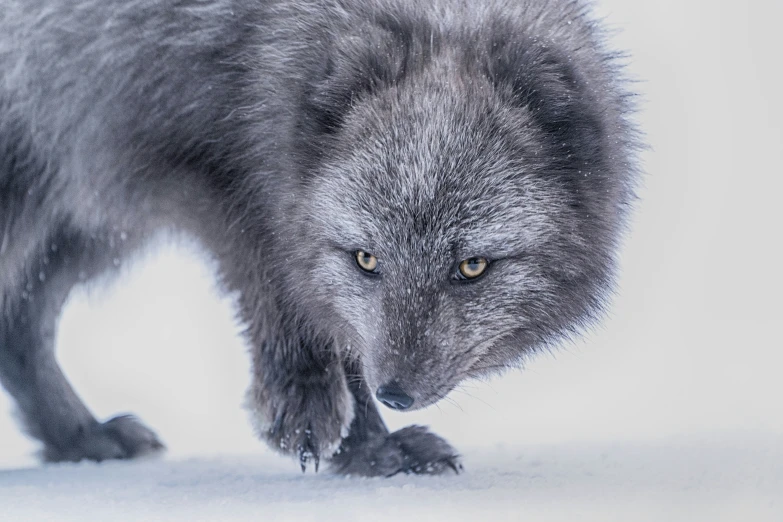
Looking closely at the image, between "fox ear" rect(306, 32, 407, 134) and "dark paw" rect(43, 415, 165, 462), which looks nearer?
"fox ear" rect(306, 32, 407, 134)

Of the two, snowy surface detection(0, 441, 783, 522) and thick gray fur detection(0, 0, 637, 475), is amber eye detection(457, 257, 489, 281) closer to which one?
thick gray fur detection(0, 0, 637, 475)

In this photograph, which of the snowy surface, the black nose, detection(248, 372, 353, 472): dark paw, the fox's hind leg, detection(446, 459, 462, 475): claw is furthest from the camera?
the fox's hind leg

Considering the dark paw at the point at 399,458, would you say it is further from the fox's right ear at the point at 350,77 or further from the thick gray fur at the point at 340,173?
the fox's right ear at the point at 350,77

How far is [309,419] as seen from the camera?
341 centimetres

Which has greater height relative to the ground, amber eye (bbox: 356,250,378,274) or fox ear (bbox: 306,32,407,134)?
fox ear (bbox: 306,32,407,134)

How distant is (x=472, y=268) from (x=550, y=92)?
58 centimetres

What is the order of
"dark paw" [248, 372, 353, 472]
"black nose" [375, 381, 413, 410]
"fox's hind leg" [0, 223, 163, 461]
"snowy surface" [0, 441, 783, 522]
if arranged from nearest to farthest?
1. "black nose" [375, 381, 413, 410]
2. "snowy surface" [0, 441, 783, 522]
3. "dark paw" [248, 372, 353, 472]
4. "fox's hind leg" [0, 223, 163, 461]

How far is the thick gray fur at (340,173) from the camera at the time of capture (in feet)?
9.10

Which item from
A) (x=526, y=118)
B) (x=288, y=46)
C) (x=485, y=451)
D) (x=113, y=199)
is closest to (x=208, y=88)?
(x=288, y=46)

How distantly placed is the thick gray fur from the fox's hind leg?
37 mm

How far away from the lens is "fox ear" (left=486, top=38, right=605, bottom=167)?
284 centimetres

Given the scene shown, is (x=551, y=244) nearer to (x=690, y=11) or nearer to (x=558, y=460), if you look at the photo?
(x=558, y=460)

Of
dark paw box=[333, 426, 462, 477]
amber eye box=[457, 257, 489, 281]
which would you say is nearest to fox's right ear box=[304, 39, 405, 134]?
amber eye box=[457, 257, 489, 281]

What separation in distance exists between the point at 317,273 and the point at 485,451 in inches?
49.1
